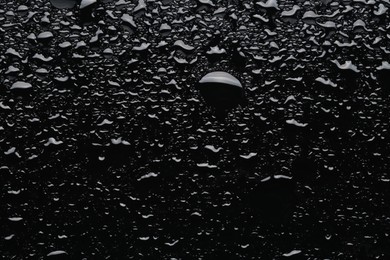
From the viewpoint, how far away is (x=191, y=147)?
17.4 inches

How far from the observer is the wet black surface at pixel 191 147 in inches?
17.4

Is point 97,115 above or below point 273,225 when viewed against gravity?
above

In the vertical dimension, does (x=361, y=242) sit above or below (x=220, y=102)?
below

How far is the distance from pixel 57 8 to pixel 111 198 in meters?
0.24

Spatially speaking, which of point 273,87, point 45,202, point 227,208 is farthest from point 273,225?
point 45,202

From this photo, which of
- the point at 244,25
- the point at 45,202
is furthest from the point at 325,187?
the point at 45,202

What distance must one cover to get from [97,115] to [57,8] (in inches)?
5.6

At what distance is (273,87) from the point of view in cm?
45

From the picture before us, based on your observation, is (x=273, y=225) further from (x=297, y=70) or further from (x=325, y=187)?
(x=297, y=70)

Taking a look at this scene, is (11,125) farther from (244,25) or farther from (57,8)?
(244,25)

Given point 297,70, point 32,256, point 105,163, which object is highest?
→ point 297,70

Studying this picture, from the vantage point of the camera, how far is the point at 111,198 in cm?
44

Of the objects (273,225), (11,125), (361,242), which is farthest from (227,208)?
(11,125)

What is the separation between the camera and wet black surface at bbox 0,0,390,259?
44 cm
